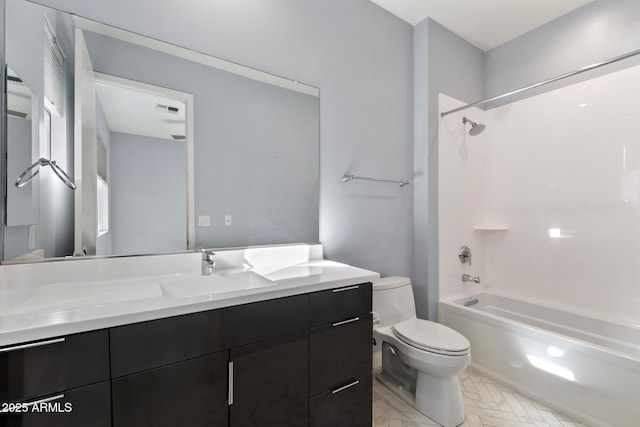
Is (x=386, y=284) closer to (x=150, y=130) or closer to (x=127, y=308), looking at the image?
(x=127, y=308)

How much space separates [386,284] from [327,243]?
508mm

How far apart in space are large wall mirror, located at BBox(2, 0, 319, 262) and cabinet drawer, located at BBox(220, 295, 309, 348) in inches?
22.8

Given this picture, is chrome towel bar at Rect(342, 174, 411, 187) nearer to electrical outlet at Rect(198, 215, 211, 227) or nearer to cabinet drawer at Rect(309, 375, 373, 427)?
electrical outlet at Rect(198, 215, 211, 227)

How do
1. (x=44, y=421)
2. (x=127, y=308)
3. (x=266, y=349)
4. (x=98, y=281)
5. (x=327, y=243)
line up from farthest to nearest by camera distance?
(x=327, y=243) < (x=98, y=281) < (x=266, y=349) < (x=127, y=308) < (x=44, y=421)

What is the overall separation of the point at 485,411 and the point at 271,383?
1448 millimetres

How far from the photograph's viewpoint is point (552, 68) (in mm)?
2381

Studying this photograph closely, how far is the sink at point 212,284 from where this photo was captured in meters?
1.16

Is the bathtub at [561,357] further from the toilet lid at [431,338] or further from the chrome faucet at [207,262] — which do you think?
the chrome faucet at [207,262]

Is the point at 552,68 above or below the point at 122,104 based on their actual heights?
above

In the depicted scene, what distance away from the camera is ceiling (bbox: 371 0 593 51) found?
2.13m

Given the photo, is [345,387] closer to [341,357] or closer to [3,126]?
[341,357]

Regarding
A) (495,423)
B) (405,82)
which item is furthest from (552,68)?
(495,423)

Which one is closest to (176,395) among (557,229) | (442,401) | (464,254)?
(442,401)

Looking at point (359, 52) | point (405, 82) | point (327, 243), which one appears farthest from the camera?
point (405, 82)
